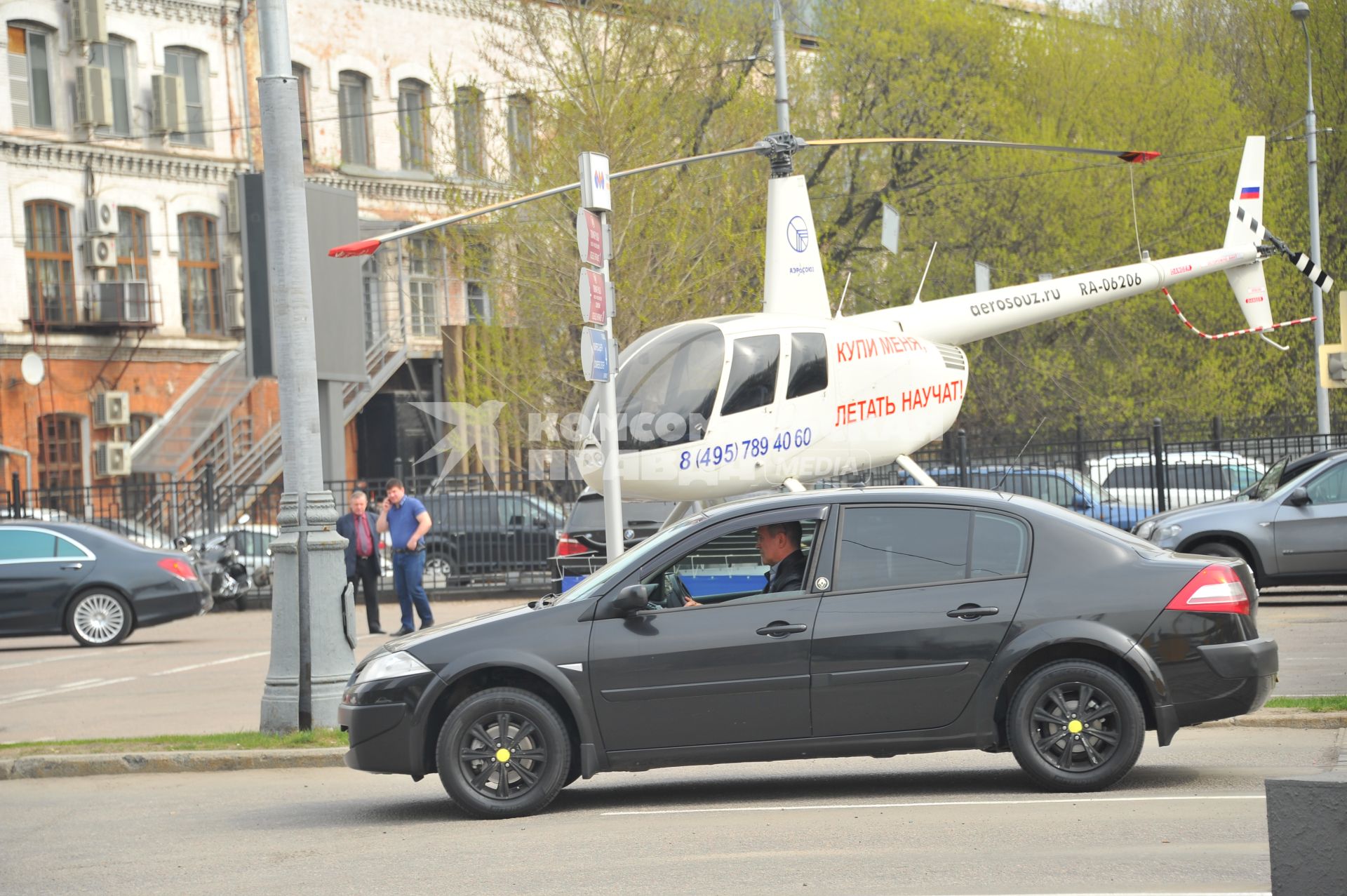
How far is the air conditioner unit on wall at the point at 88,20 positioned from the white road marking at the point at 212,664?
2417cm

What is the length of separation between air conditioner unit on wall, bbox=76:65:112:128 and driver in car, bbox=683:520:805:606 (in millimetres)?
35040

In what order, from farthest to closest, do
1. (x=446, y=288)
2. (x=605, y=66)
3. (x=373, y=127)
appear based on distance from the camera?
(x=373, y=127), (x=446, y=288), (x=605, y=66)

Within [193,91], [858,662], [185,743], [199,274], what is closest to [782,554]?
[858,662]

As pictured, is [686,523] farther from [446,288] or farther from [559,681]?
[446,288]

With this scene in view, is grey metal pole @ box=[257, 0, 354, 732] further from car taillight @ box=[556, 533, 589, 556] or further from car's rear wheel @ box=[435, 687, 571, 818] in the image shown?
car taillight @ box=[556, 533, 589, 556]

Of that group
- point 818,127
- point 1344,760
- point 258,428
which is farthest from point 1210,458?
point 258,428

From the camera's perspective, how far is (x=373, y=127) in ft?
151

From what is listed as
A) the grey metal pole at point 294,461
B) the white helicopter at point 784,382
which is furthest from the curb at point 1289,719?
the grey metal pole at point 294,461

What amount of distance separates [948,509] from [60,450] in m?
34.6

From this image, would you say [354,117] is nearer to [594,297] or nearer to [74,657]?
[74,657]

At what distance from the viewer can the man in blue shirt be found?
20.0m

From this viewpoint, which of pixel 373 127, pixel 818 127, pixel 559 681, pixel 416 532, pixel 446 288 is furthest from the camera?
pixel 373 127

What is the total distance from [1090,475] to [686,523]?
1799 centimetres

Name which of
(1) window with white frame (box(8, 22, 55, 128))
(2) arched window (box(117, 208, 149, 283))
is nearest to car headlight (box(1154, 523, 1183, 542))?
(2) arched window (box(117, 208, 149, 283))
